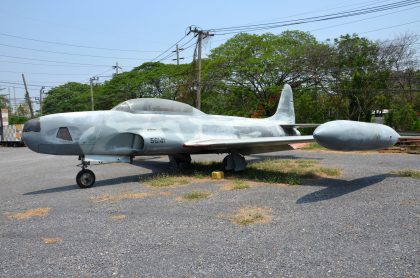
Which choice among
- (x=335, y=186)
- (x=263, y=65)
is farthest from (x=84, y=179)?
(x=263, y=65)

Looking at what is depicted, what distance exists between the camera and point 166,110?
11461mm

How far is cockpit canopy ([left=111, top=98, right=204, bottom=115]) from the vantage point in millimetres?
10750

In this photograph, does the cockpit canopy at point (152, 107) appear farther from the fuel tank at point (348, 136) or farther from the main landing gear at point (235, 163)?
the fuel tank at point (348, 136)

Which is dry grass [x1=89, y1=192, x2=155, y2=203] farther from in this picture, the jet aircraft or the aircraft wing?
the aircraft wing

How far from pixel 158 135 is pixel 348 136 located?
570cm

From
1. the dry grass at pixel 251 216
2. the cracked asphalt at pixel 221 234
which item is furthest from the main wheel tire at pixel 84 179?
the dry grass at pixel 251 216

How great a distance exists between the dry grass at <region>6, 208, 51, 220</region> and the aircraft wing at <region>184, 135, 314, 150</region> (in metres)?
5.03

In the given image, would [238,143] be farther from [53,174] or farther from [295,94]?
[295,94]

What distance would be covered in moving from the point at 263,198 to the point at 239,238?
2.63m

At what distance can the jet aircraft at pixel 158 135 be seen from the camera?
7.94m

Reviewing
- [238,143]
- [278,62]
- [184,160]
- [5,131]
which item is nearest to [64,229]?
[238,143]

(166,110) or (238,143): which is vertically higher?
(166,110)

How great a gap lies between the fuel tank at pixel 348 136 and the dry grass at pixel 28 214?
5.81 meters

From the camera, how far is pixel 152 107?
11148 millimetres
